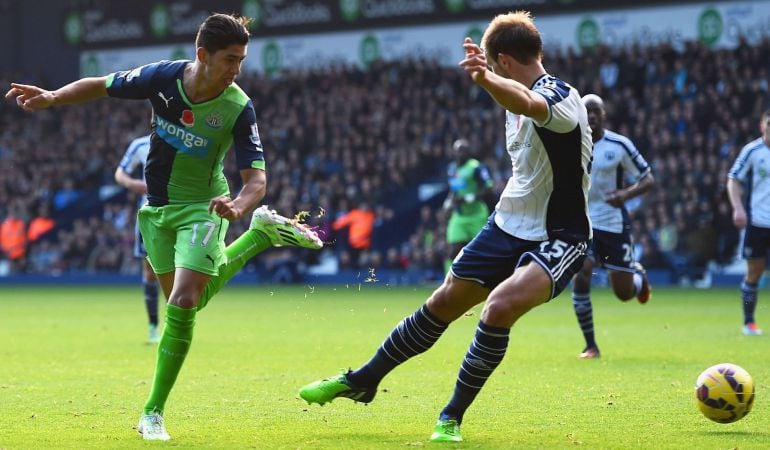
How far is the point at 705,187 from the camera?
26.2 meters

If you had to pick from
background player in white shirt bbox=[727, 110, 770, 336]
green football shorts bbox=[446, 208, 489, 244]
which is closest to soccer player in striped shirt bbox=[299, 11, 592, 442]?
background player in white shirt bbox=[727, 110, 770, 336]

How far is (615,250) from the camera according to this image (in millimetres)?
Result: 11672

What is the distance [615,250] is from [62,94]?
6.37 m

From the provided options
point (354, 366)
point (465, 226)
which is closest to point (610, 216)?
point (354, 366)

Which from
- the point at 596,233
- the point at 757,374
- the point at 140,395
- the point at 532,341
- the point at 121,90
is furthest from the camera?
the point at 532,341

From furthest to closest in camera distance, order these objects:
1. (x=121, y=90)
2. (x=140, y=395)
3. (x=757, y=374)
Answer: (x=757, y=374)
(x=140, y=395)
(x=121, y=90)

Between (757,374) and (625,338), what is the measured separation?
4.30 meters

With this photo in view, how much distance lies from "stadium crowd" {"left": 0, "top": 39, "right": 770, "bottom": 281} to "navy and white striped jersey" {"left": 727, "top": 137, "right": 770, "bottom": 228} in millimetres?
11118

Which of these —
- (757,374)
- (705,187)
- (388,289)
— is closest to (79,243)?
(388,289)

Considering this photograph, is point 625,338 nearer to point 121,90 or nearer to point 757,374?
point 757,374

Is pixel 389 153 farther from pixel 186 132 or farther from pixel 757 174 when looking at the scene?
pixel 186 132

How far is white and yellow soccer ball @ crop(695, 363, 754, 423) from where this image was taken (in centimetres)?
681

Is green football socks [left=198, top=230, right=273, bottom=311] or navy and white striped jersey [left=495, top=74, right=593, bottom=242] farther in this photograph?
green football socks [left=198, top=230, right=273, bottom=311]

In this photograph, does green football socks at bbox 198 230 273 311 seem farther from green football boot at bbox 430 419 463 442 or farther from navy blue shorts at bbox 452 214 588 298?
green football boot at bbox 430 419 463 442
